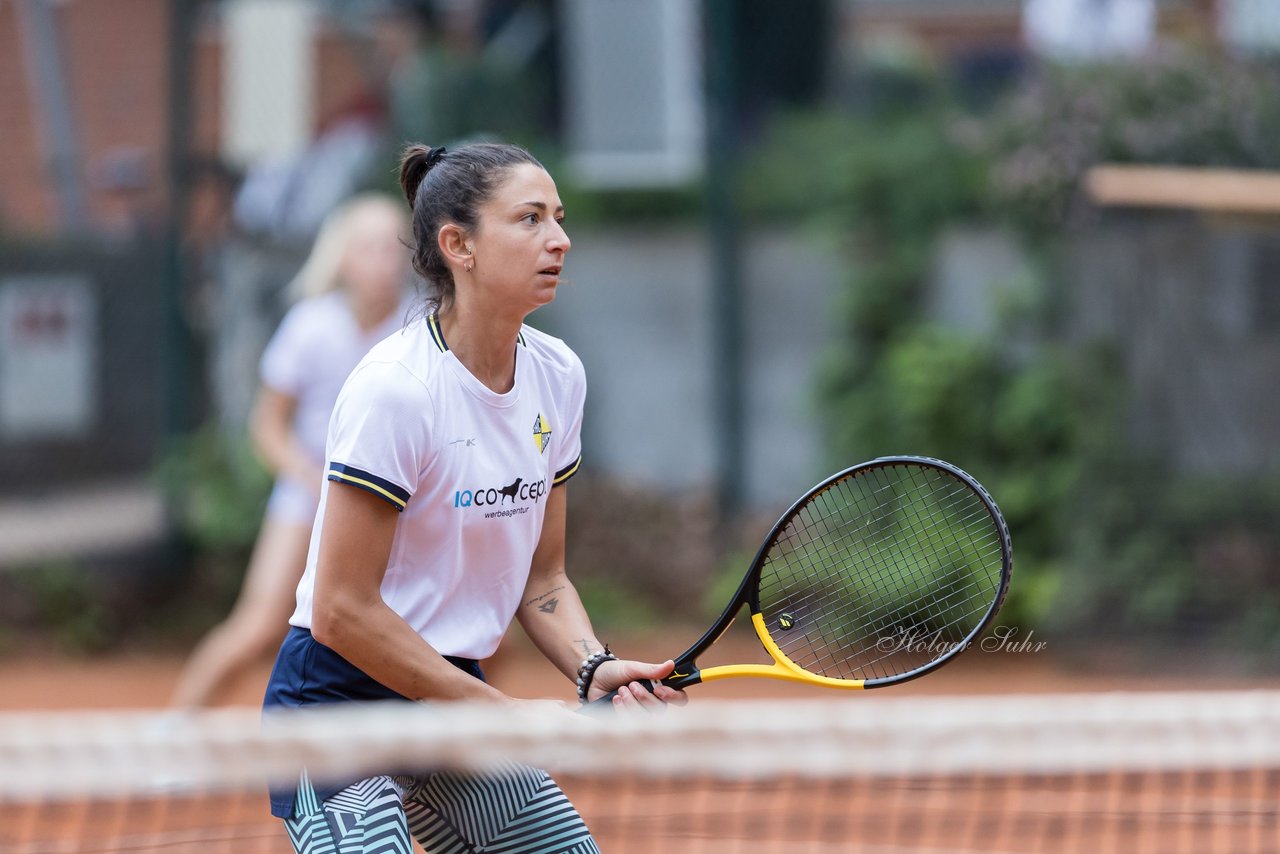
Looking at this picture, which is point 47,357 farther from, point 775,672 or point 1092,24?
point 775,672

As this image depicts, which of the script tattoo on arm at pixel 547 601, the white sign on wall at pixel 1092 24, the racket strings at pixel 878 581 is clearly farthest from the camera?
the white sign on wall at pixel 1092 24

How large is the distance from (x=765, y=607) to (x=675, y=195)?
517cm

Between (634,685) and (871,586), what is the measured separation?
2.83ft

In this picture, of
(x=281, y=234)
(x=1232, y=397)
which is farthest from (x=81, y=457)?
(x=1232, y=397)

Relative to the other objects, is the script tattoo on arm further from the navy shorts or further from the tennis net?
the tennis net

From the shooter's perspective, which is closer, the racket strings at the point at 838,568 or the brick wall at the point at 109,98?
the racket strings at the point at 838,568

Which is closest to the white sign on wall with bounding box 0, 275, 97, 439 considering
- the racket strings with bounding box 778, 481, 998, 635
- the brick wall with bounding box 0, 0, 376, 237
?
the brick wall with bounding box 0, 0, 376, 237

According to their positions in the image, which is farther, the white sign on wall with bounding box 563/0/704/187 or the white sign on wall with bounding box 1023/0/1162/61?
the white sign on wall with bounding box 563/0/704/187

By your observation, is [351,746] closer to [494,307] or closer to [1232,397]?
[494,307]

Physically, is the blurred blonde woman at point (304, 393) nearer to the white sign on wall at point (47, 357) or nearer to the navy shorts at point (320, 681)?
the navy shorts at point (320, 681)

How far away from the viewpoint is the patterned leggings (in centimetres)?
238

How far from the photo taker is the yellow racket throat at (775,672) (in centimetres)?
251

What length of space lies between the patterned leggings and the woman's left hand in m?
0.18

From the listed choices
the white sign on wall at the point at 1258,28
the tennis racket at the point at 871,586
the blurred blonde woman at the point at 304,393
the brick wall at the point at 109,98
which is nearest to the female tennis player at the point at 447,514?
the tennis racket at the point at 871,586
